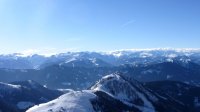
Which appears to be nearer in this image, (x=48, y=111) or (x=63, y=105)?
(x=48, y=111)

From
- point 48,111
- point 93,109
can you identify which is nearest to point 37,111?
point 48,111

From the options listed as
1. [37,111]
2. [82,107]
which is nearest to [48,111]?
[37,111]

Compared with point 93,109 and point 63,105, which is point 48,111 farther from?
point 93,109

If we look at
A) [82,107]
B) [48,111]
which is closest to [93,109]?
[82,107]

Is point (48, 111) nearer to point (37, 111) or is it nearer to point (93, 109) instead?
point (37, 111)

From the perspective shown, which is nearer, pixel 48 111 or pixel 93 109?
pixel 48 111

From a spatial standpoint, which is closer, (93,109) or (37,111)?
(37,111)

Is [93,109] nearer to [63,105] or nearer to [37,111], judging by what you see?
[63,105]
